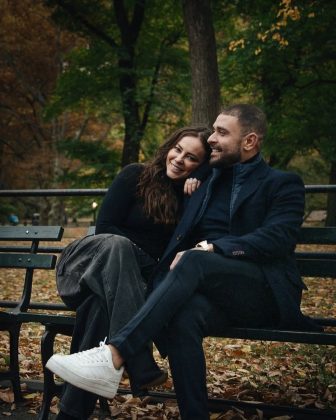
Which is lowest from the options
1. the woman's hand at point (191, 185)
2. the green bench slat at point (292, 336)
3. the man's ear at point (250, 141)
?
the green bench slat at point (292, 336)

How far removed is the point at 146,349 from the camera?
3215 mm

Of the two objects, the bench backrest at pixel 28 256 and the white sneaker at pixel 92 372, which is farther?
the bench backrest at pixel 28 256

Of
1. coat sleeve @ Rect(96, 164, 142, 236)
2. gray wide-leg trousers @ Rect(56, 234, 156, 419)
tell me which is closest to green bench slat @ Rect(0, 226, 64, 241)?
coat sleeve @ Rect(96, 164, 142, 236)

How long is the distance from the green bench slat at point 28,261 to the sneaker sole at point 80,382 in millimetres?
1298

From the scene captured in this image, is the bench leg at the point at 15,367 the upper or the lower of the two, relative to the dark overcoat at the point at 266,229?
lower

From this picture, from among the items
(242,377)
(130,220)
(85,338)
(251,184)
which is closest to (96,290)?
(85,338)

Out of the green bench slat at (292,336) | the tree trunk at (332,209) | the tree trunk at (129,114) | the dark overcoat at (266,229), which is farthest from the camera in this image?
the tree trunk at (332,209)

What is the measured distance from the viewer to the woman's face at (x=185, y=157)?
13.3 ft

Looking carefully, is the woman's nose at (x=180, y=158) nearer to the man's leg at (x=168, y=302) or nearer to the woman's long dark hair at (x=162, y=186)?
the woman's long dark hair at (x=162, y=186)

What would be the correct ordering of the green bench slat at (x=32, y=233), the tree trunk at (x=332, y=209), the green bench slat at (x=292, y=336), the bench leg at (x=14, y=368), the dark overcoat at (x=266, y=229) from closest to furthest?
the green bench slat at (x=292, y=336), the dark overcoat at (x=266, y=229), the bench leg at (x=14, y=368), the green bench slat at (x=32, y=233), the tree trunk at (x=332, y=209)

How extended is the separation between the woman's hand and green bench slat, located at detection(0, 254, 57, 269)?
111 cm

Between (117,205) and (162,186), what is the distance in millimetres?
339

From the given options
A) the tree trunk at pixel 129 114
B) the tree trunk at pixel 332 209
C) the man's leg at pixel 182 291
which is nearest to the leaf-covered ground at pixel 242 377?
the man's leg at pixel 182 291

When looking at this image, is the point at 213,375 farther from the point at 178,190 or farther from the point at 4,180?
the point at 4,180
